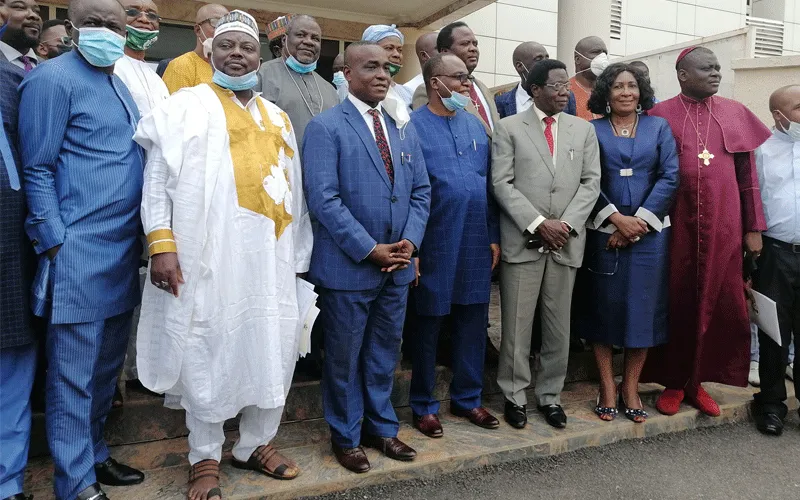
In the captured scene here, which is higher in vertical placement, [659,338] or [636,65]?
[636,65]

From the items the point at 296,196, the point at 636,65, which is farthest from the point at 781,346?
the point at 296,196

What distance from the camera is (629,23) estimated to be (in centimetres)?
1159

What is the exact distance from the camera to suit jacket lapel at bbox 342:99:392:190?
3.38 metres

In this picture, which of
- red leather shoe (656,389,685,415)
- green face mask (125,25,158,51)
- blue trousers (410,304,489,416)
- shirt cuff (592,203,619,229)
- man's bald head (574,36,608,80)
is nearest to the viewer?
green face mask (125,25,158,51)

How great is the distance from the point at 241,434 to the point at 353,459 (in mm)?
578

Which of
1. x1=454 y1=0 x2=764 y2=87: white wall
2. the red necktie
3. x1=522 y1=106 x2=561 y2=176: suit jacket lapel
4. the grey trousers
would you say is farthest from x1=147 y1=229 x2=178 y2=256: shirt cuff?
x1=454 y1=0 x2=764 y2=87: white wall

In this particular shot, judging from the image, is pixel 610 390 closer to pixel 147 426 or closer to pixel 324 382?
pixel 324 382

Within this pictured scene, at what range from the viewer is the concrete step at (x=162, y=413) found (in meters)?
3.55

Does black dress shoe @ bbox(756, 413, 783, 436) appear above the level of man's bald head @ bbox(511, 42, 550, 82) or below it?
below

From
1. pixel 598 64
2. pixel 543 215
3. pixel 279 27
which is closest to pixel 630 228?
pixel 543 215

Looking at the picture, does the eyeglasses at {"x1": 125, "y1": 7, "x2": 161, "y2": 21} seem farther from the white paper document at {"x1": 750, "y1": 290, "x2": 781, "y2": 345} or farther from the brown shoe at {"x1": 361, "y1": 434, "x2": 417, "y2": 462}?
the white paper document at {"x1": 750, "y1": 290, "x2": 781, "y2": 345}

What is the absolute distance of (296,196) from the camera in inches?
133

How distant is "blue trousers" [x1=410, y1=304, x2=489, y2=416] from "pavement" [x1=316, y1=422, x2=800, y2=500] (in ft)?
1.63

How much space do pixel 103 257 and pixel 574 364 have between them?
3.31 m
